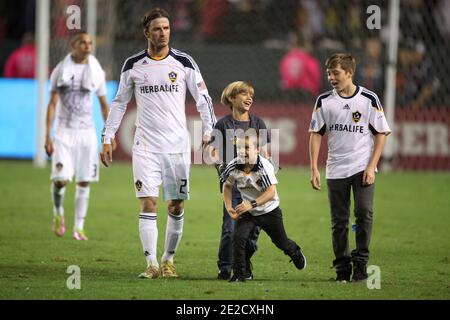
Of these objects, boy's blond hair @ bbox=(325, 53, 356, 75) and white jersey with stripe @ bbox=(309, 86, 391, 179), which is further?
white jersey with stripe @ bbox=(309, 86, 391, 179)

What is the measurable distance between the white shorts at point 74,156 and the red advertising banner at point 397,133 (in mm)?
7802

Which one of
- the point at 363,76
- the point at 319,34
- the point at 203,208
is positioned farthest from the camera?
the point at 319,34

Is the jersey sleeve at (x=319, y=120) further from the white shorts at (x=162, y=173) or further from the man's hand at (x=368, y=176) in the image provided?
the white shorts at (x=162, y=173)

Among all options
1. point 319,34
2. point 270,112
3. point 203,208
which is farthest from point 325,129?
point 319,34

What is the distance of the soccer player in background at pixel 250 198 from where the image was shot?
28.2 ft

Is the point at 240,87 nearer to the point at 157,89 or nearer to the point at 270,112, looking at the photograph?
the point at 157,89

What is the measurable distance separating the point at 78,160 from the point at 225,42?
11.6 meters

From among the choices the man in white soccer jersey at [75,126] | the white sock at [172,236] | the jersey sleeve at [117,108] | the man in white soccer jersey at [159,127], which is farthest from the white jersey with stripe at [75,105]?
the white sock at [172,236]

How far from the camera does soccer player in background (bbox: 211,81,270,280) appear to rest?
8.74 meters

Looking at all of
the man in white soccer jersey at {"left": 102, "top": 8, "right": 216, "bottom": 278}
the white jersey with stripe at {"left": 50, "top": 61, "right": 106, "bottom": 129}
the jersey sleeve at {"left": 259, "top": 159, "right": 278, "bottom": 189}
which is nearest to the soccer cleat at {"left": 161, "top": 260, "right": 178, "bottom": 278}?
the man in white soccer jersey at {"left": 102, "top": 8, "right": 216, "bottom": 278}

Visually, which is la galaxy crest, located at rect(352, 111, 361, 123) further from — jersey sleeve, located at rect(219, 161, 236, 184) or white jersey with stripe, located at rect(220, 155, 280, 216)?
jersey sleeve, located at rect(219, 161, 236, 184)

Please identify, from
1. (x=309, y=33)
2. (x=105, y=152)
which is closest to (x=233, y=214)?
(x=105, y=152)

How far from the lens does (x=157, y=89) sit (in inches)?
358
